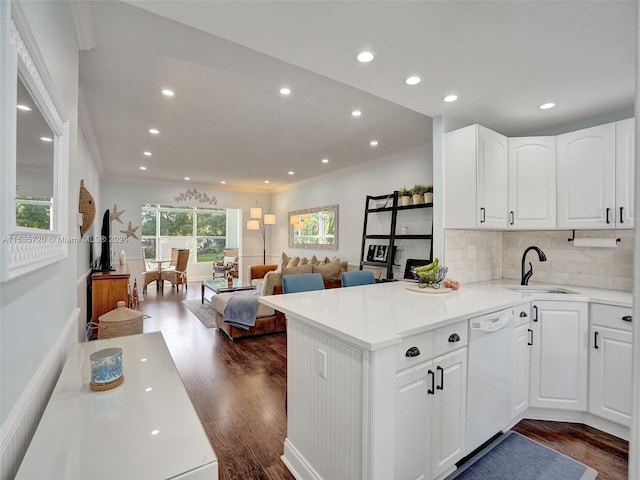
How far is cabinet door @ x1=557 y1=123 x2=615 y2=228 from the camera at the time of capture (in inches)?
98.7

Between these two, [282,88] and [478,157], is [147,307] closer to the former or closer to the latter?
[282,88]

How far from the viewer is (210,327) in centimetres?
475

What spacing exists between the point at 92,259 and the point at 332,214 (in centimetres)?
431

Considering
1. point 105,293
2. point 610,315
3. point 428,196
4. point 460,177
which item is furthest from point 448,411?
point 105,293

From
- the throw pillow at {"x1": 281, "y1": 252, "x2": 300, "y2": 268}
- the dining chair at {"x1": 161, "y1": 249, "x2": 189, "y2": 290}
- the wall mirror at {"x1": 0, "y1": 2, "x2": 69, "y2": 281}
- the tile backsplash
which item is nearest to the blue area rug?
the tile backsplash

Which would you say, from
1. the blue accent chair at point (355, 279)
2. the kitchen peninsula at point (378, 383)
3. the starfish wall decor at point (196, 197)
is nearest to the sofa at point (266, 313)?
the blue accent chair at point (355, 279)

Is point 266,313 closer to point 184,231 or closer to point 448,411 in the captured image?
point 448,411

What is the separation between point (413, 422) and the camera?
1535mm

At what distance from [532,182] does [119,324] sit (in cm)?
432

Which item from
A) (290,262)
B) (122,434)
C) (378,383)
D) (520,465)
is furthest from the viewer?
(290,262)

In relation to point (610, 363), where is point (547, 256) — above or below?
above

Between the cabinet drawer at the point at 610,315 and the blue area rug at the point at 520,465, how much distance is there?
0.98 m

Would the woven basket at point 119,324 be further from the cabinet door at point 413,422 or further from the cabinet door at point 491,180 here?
the cabinet door at point 491,180

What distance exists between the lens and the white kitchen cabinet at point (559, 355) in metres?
2.35
